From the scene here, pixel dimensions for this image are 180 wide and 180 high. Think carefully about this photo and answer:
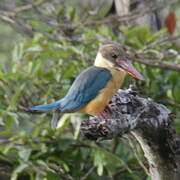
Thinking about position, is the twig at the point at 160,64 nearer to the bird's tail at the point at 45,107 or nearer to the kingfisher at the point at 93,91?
the kingfisher at the point at 93,91

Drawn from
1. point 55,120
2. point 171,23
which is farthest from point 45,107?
point 171,23

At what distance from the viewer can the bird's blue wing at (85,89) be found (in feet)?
6.87

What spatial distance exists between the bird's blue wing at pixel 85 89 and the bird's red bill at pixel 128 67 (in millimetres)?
73

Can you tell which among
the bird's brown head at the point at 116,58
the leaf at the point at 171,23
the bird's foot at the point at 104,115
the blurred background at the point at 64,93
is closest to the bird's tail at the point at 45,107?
the bird's foot at the point at 104,115

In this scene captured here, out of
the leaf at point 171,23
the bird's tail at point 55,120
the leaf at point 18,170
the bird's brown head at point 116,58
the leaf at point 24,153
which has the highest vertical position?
the leaf at point 171,23

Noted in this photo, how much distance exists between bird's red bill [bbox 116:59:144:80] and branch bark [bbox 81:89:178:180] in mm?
132

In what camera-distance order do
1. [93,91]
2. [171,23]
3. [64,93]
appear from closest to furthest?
[93,91] → [64,93] → [171,23]

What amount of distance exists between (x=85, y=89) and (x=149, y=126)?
0.36m

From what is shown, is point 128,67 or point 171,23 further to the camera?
point 171,23

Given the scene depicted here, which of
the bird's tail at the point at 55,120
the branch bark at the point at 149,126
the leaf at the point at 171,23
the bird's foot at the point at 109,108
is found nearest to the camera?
the branch bark at the point at 149,126

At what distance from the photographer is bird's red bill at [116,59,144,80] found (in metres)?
2.17

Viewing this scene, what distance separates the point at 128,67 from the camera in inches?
85.9

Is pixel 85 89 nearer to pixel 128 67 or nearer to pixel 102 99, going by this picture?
pixel 102 99

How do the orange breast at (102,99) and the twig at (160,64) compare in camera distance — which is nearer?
the orange breast at (102,99)
